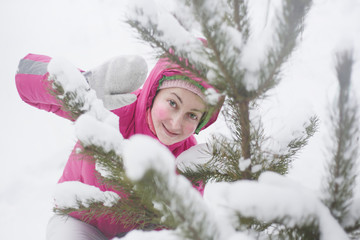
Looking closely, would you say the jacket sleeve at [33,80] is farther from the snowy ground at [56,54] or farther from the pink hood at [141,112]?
the snowy ground at [56,54]

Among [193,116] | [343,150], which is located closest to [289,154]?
[343,150]

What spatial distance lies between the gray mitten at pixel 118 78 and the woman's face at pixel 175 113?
304 millimetres

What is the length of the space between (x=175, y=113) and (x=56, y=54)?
3.12 metres

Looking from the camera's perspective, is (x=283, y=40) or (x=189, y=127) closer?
(x=283, y=40)

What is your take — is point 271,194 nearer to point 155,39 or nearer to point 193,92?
point 155,39

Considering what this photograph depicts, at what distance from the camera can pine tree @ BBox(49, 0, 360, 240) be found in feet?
1.01

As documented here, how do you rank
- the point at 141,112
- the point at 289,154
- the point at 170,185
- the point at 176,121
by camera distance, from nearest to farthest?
the point at 170,185
the point at 289,154
the point at 176,121
the point at 141,112

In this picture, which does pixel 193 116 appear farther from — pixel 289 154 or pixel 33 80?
pixel 33 80

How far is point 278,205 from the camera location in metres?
0.34

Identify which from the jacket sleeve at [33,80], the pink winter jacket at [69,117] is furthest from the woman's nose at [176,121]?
the jacket sleeve at [33,80]

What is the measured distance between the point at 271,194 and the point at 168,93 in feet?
2.84

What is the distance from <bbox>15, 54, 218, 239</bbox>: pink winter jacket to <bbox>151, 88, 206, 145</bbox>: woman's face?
0.29ft

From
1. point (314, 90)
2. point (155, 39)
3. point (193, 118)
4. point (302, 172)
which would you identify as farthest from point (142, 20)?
point (314, 90)

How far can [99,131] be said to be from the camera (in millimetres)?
459
